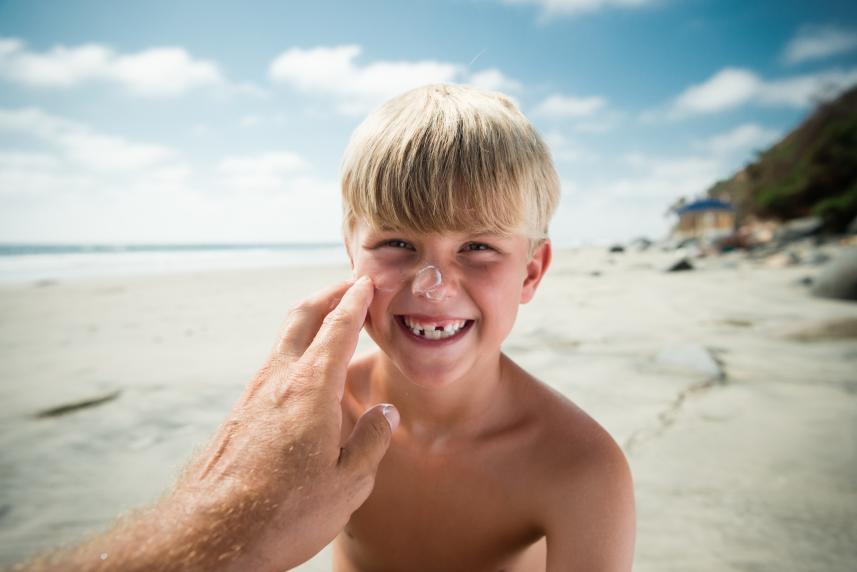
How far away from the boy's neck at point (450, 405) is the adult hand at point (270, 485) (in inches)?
28.9

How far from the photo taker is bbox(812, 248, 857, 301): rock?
21.5ft

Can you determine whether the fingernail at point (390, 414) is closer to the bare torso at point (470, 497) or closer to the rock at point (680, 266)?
the bare torso at point (470, 497)

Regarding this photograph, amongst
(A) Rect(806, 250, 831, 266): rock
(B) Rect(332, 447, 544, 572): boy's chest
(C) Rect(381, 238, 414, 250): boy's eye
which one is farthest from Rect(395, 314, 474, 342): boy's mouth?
(A) Rect(806, 250, 831, 266): rock

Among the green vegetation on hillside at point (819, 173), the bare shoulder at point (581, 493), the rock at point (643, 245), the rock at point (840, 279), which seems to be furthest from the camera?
the rock at point (643, 245)

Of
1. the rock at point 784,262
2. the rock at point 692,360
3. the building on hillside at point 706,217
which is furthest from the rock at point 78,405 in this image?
the building on hillside at point 706,217

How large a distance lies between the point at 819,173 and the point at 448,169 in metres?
28.9

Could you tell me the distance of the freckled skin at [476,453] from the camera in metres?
1.51

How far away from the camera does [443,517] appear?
179 centimetres

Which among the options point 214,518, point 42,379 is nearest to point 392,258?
point 214,518

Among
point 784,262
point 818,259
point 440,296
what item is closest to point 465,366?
point 440,296

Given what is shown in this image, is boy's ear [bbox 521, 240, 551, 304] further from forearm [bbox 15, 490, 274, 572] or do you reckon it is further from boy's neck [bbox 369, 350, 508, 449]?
forearm [bbox 15, 490, 274, 572]

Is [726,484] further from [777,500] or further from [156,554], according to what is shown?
[156,554]

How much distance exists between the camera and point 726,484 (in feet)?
7.41

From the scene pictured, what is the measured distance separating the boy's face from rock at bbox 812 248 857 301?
733 centimetres
